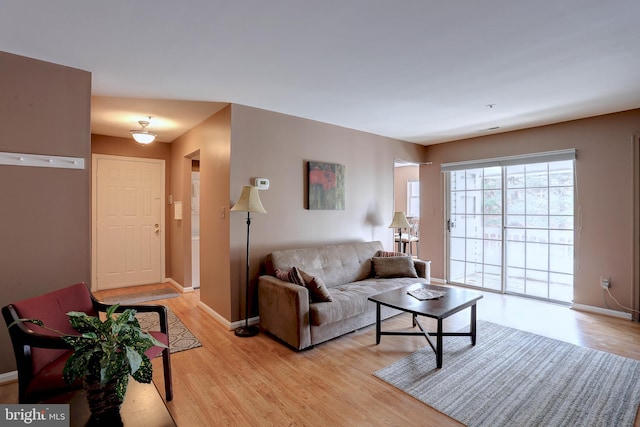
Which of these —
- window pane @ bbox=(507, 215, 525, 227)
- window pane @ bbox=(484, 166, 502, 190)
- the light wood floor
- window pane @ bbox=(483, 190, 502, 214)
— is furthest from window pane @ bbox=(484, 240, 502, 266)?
the light wood floor

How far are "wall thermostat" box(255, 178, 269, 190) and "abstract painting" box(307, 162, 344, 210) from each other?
63 cm

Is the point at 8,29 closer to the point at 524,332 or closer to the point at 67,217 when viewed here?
the point at 67,217

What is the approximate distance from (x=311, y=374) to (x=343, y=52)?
99.4 inches

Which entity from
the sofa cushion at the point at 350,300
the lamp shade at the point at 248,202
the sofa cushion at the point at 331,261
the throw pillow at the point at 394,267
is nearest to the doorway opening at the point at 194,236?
the sofa cushion at the point at 331,261

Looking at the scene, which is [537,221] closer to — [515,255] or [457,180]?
[515,255]

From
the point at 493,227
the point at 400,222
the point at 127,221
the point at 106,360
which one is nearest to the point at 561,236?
the point at 493,227

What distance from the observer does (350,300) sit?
10.4ft

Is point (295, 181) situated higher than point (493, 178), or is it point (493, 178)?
point (493, 178)

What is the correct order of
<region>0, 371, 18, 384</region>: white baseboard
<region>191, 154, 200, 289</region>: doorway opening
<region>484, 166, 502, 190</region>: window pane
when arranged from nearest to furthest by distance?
<region>0, 371, 18, 384</region>: white baseboard → <region>484, 166, 502, 190</region>: window pane → <region>191, 154, 200, 289</region>: doorway opening

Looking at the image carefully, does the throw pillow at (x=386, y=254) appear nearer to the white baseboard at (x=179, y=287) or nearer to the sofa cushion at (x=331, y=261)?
the sofa cushion at (x=331, y=261)

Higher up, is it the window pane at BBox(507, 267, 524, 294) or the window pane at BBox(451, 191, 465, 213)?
the window pane at BBox(451, 191, 465, 213)

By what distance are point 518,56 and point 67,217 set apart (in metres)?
3.83

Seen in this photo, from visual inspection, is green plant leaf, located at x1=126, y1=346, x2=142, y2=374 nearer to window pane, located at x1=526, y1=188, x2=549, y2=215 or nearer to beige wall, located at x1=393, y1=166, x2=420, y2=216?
window pane, located at x1=526, y1=188, x2=549, y2=215

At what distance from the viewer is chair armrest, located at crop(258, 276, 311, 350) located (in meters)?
2.89
